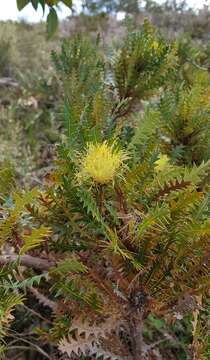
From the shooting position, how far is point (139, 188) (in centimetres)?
99

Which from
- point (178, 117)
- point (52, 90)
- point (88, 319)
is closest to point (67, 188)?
point (88, 319)

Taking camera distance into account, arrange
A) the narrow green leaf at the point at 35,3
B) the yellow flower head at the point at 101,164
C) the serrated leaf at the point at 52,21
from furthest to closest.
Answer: the serrated leaf at the point at 52,21 → the narrow green leaf at the point at 35,3 → the yellow flower head at the point at 101,164

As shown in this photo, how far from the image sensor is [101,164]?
893 millimetres

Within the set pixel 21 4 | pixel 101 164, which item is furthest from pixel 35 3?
pixel 101 164

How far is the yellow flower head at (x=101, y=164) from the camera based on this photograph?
0.89m

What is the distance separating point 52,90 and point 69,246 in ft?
13.9

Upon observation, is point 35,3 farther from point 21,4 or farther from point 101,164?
point 101,164

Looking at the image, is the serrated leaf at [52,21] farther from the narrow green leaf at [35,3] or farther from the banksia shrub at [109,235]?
the banksia shrub at [109,235]

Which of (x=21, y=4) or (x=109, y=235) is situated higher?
(x=21, y=4)

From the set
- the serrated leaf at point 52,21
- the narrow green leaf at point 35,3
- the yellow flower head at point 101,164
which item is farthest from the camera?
the serrated leaf at point 52,21

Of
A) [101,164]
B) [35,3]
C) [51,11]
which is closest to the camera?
[101,164]

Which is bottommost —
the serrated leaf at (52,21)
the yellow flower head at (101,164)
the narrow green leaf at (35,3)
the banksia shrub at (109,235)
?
the banksia shrub at (109,235)

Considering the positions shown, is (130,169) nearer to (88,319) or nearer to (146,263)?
(146,263)

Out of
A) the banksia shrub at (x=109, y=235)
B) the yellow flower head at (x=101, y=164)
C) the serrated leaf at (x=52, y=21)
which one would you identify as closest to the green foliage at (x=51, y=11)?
the serrated leaf at (x=52, y=21)
